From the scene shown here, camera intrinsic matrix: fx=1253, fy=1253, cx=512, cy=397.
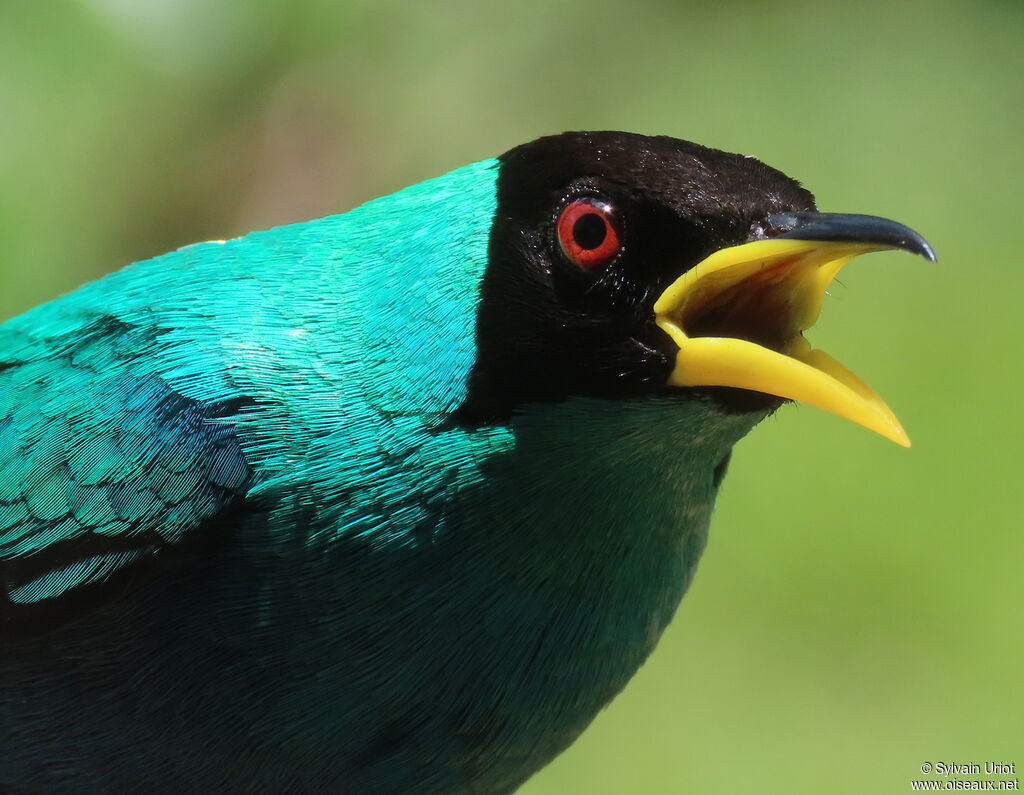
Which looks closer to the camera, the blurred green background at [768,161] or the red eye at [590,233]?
the red eye at [590,233]

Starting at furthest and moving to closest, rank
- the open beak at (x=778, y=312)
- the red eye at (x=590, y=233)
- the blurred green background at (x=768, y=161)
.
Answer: the blurred green background at (x=768, y=161), the red eye at (x=590, y=233), the open beak at (x=778, y=312)

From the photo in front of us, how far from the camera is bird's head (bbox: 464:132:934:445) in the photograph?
7.28 feet

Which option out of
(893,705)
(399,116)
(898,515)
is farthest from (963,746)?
(399,116)

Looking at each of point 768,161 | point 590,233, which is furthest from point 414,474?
point 768,161

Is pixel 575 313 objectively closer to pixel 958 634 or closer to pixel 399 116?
pixel 958 634

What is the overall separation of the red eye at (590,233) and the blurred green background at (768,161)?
4025 millimetres

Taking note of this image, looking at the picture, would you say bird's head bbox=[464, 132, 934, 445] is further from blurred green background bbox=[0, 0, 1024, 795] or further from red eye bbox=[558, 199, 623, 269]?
blurred green background bbox=[0, 0, 1024, 795]

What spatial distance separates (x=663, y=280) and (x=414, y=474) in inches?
24.5

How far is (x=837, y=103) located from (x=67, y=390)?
7.25m

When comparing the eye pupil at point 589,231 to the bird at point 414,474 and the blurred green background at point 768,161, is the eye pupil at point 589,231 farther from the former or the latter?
the blurred green background at point 768,161

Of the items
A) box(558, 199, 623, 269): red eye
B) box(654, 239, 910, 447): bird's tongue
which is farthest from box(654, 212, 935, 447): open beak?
box(558, 199, 623, 269): red eye

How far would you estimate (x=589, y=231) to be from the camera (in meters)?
2.34

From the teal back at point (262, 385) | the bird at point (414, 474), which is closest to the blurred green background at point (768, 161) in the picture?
the bird at point (414, 474)

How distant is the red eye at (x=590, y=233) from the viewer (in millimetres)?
2326
